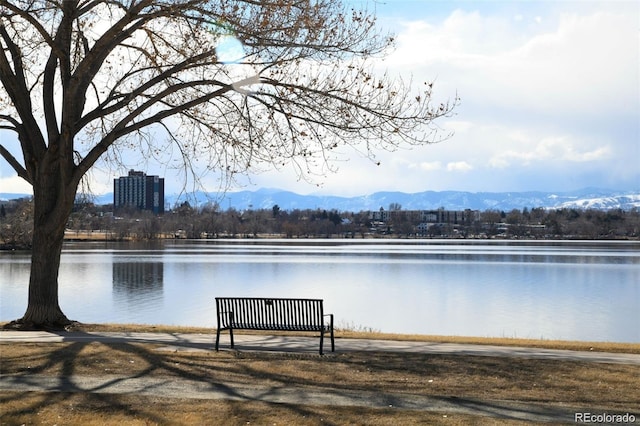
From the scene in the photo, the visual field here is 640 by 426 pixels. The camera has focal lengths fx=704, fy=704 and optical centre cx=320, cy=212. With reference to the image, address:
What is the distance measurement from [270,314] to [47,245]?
21.0 feet

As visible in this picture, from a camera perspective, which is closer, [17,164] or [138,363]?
[138,363]

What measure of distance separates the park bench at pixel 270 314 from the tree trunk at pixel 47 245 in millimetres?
5336

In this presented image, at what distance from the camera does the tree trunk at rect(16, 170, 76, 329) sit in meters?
15.7

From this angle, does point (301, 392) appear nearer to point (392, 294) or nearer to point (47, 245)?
point (47, 245)

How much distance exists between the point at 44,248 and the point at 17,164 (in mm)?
2249

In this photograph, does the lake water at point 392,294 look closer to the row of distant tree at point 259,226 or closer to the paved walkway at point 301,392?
the paved walkway at point 301,392

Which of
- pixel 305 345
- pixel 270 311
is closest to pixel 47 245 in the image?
pixel 270 311

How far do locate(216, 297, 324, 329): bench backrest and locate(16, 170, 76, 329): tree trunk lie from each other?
5330mm

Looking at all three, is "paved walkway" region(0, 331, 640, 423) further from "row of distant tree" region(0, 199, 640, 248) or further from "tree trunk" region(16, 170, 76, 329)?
"row of distant tree" region(0, 199, 640, 248)

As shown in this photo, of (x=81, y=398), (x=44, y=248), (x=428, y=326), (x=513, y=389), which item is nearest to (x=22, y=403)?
(x=81, y=398)

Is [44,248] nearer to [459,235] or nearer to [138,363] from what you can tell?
[138,363]

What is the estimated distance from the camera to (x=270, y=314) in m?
12.4

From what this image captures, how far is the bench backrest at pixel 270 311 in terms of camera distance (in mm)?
12188

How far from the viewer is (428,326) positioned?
25.9m
